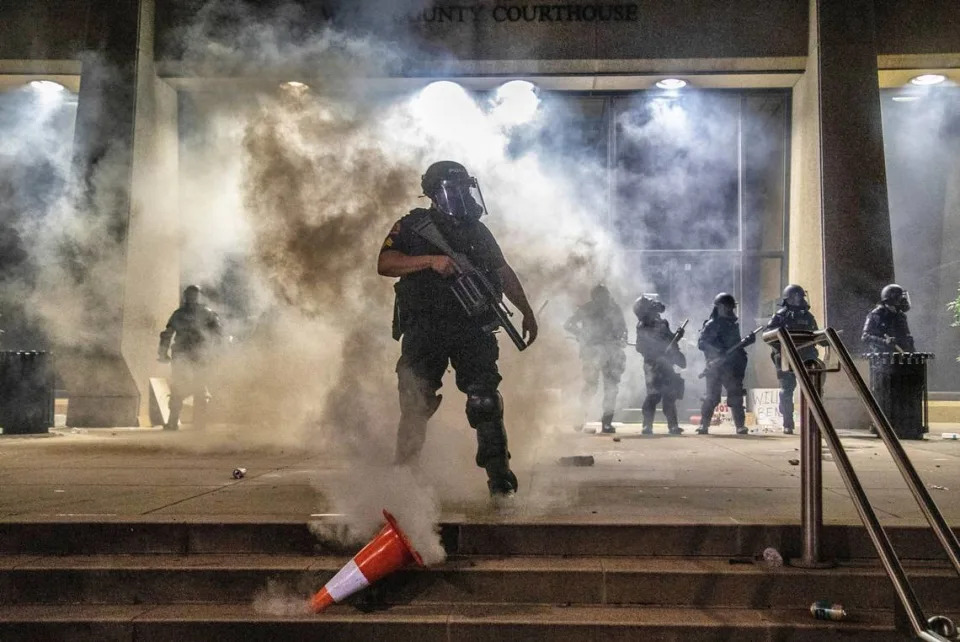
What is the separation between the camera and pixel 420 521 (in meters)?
3.55

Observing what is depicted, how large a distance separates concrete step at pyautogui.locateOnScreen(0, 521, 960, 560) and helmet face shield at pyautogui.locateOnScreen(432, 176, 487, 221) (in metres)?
1.82

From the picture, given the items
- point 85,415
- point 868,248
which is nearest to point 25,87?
point 85,415

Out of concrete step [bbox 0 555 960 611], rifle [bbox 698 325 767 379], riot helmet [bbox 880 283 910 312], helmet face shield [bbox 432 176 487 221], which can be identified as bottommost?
concrete step [bbox 0 555 960 611]

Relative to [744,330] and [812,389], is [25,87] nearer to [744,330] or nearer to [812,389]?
[744,330]

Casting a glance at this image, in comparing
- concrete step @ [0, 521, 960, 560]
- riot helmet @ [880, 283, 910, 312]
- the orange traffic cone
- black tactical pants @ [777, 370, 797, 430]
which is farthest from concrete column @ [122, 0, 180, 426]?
riot helmet @ [880, 283, 910, 312]

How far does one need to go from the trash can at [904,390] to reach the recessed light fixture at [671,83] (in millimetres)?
5366

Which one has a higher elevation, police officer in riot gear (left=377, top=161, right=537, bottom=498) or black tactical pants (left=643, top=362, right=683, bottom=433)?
police officer in riot gear (left=377, top=161, right=537, bottom=498)

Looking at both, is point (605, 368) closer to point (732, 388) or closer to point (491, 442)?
point (732, 388)

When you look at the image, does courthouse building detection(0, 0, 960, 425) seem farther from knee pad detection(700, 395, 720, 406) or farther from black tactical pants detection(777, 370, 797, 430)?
knee pad detection(700, 395, 720, 406)

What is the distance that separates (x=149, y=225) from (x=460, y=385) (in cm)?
821

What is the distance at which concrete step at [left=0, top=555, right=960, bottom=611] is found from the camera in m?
3.31

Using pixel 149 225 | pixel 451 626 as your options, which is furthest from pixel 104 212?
pixel 451 626

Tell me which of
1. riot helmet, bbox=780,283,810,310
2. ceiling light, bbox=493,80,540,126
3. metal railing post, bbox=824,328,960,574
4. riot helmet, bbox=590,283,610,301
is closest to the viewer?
metal railing post, bbox=824,328,960,574

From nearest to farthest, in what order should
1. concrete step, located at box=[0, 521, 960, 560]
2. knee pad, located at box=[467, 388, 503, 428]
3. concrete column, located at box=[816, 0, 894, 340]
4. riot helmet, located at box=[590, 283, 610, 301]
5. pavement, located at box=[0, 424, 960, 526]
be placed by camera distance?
concrete step, located at box=[0, 521, 960, 560] → pavement, located at box=[0, 424, 960, 526] → knee pad, located at box=[467, 388, 503, 428] → riot helmet, located at box=[590, 283, 610, 301] → concrete column, located at box=[816, 0, 894, 340]
